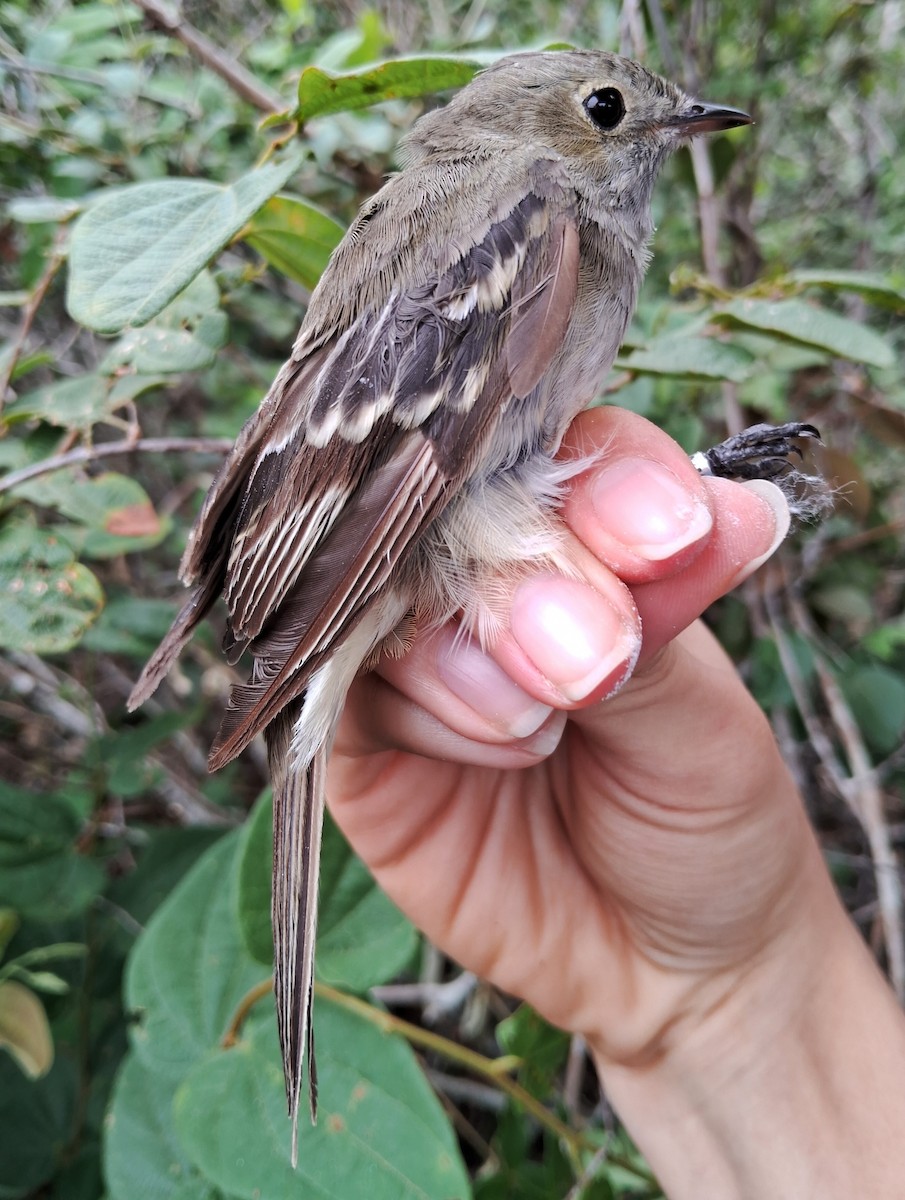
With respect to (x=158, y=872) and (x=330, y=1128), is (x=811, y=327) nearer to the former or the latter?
(x=330, y=1128)

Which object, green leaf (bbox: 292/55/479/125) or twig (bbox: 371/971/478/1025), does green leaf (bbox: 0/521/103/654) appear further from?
twig (bbox: 371/971/478/1025)

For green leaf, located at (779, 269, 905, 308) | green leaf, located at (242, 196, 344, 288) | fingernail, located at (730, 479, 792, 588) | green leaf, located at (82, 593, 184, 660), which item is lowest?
green leaf, located at (82, 593, 184, 660)

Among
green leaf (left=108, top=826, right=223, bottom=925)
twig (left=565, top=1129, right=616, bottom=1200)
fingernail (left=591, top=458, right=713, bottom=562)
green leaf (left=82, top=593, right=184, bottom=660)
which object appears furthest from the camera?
green leaf (left=108, top=826, right=223, bottom=925)

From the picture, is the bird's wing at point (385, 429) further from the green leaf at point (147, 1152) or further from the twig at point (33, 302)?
the green leaf at point (147, 1152)

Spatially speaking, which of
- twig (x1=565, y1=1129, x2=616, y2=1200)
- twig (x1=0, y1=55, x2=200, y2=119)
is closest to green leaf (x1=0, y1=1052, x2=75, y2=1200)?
twig (x1=565, y1=1129, x2=616, y2=1200)

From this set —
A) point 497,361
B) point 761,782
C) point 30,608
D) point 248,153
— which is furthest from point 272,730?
point 248,153

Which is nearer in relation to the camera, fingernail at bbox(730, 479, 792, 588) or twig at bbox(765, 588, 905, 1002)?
fingernail at bbox(730, 479, 792, 588)

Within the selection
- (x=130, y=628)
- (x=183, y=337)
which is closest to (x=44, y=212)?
(x=183, y=337)
